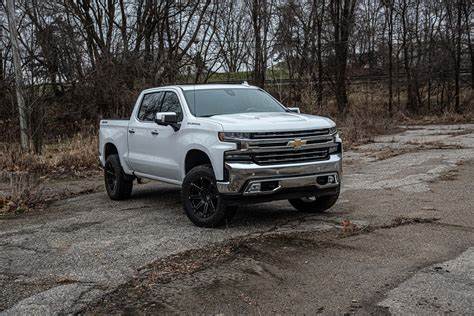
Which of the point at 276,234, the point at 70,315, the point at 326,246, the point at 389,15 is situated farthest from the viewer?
the point at 389,15

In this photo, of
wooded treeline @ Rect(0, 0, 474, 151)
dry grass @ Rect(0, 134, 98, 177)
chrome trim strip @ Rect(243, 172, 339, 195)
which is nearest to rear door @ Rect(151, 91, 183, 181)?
chrome trim strip @ Rect(243, 172, 339, 195)

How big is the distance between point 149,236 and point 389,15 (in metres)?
25.4

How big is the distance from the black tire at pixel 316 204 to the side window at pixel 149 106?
261cm

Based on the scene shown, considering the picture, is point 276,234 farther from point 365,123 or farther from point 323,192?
point 365,123

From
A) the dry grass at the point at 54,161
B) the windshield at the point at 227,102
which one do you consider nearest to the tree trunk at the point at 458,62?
the dry grass at the point at 54,161

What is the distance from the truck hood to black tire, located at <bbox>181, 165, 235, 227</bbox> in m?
0.63

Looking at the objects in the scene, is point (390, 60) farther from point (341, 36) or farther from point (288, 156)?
point (288, 156)

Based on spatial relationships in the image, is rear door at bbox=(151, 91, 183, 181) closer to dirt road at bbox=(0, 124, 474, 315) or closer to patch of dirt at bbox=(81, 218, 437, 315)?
dirt road at bbox=(0, 124, 474, 315)

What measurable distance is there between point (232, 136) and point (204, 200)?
0.96 metres

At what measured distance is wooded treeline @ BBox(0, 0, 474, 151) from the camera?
23359mm

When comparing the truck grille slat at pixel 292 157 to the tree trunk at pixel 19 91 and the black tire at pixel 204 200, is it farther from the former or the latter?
the tree trunk at pixel 19 91

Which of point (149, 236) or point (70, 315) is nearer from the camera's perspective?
point (70, 315)

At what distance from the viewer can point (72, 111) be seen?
2380 centimetres

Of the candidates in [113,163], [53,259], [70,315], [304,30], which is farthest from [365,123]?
[70,315]
